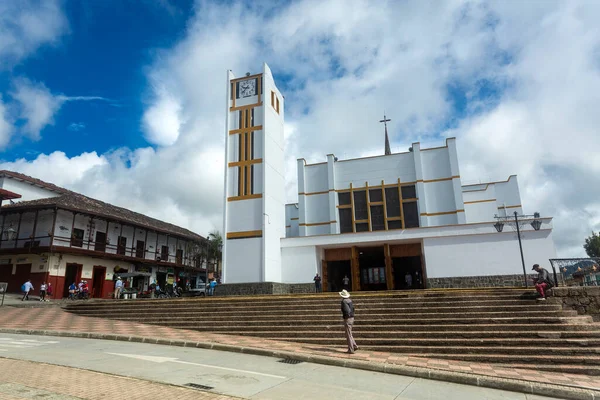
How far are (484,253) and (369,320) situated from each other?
1222 centimetres

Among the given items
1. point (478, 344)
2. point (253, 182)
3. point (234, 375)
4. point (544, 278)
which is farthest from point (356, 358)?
point (253, 182)

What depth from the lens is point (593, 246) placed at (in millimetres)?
53250

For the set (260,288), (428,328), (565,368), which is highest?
(260,288)

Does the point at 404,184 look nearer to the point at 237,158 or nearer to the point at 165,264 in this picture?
the point at 237,158

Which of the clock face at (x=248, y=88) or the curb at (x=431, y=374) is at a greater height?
the clock face at (x=248, y=88)

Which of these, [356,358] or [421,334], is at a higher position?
[421,334]

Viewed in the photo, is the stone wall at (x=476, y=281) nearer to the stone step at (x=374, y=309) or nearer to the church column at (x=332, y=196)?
the church column at (x=332, y=196)

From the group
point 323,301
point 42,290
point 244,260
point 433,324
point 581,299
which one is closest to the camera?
point 433,324

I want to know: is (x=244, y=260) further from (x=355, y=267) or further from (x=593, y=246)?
(x=593, y=246)

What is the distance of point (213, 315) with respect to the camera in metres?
14.6

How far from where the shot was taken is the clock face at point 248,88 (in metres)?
26.4

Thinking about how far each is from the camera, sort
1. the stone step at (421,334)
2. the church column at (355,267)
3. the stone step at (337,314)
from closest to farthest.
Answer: the stone step at (421,334), the stone step at (337,314), the church column at (355,267)

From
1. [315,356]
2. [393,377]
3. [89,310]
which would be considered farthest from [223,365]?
[89,310]

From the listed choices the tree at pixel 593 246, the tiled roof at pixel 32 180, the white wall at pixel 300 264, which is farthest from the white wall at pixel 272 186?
the tree at pixel 593 246
